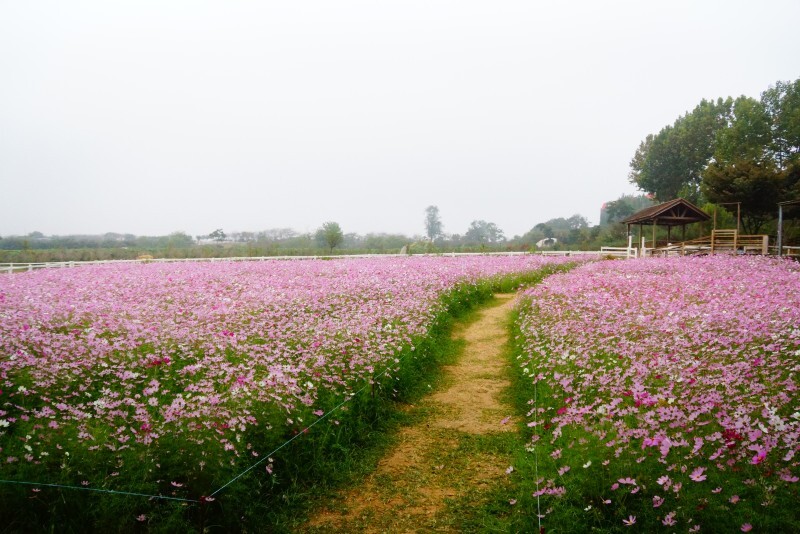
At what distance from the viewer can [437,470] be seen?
4992 millimetres

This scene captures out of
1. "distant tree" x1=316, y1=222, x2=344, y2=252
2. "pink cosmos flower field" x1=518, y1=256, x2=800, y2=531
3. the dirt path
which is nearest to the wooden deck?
"pink cosmos flower field" x1=518, y1=256, x2=800, y2=531

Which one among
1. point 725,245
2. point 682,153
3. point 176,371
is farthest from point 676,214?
point 682,153

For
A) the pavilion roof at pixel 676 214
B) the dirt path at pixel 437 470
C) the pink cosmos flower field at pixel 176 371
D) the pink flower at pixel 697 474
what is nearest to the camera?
the pink flower at pixel 697 474

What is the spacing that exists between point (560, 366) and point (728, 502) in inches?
130

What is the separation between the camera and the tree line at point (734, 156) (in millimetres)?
30922

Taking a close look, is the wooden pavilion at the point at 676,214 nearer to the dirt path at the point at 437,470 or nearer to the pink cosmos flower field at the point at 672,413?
the pink cosmos flower field at the point at 672,413

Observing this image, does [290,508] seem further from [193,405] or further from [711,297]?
[711,297]

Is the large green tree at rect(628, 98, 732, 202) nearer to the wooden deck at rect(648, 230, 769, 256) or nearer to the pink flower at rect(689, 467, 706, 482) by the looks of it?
the wooden deck at rect(648, 230, 769, 256)

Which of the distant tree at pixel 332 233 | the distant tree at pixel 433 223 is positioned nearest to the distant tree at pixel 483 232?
the distant tree at pixel 433 223

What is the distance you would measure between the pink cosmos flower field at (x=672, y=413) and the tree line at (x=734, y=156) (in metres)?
25.8

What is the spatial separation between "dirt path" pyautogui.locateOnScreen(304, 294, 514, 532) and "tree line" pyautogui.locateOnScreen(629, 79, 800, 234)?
1108 inches

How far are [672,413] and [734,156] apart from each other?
169ft

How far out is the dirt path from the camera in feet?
13.5

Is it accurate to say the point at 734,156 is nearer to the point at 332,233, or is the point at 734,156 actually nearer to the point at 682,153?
the point at 682,153
